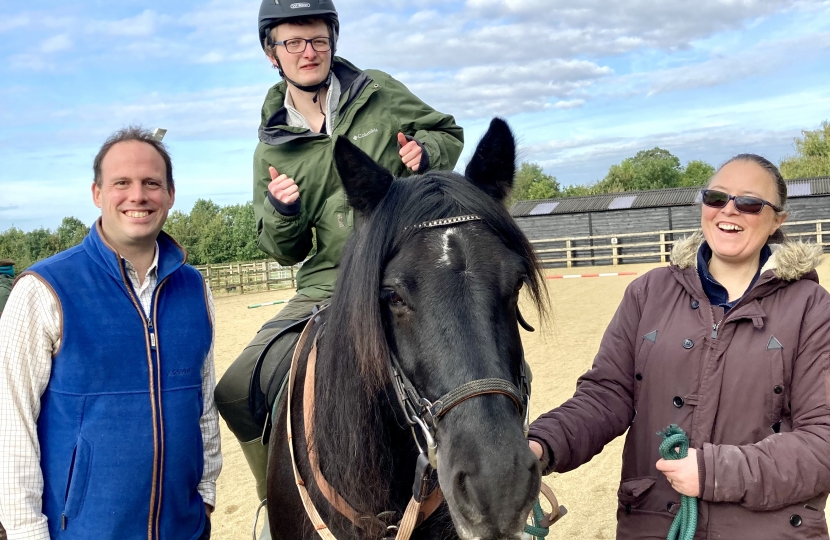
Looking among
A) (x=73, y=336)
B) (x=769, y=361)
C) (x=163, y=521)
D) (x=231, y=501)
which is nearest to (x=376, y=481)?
(x=163, y=521)

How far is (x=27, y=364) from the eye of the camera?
2508 millimetres

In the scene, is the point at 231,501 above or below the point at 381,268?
below

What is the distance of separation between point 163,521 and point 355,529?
92cm

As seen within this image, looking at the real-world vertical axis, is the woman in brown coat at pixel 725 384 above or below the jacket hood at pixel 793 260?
below

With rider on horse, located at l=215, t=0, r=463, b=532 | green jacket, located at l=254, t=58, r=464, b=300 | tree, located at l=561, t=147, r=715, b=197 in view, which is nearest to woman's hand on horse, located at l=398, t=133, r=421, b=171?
rider on horse, located at l=215, t=0, r=463, b=532

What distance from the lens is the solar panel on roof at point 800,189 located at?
104 feet

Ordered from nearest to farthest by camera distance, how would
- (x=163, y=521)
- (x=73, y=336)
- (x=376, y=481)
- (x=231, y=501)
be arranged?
(x=376, y=481), (x=73, y=336), (x=163, y=521), (x=231, y=501)

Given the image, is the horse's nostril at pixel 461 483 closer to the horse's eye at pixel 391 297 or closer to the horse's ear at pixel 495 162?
the horse's eye at pixel 391 297

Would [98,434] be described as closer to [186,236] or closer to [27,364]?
[27,364]

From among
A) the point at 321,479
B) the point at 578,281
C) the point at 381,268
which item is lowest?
the point at 578,281

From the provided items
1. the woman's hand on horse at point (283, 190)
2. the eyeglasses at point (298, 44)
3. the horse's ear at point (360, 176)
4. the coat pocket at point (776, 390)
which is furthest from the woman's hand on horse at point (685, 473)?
the eyeglasses at point (298, 44)

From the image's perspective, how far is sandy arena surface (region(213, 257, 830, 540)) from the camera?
581 centimetres

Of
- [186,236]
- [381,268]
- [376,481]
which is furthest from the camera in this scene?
[186,236]

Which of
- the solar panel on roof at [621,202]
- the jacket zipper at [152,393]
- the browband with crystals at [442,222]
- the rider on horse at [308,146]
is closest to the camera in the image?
the browband with crystals at [442,222]
